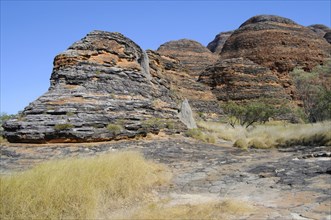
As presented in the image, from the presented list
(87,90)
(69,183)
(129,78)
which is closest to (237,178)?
(69,183)

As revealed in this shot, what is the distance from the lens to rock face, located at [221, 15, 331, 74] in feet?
171

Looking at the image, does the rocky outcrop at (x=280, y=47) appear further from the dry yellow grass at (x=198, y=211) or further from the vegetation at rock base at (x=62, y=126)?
the dry yellow grass at (x=198, y=211)

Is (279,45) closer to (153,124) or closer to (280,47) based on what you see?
Answer: (280,47)

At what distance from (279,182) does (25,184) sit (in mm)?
A: 4583

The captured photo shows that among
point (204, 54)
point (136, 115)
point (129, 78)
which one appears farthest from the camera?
point (204, 54)

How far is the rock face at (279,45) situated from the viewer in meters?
52.0

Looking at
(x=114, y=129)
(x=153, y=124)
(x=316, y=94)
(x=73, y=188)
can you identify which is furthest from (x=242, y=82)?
(x=73, y=188)

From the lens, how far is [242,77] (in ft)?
141

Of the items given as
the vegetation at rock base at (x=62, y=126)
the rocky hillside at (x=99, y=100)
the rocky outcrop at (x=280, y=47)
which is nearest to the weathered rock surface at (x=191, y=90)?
the rocky hillside at (x=99, y=100)

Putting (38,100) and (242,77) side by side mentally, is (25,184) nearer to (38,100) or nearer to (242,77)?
(38,100)

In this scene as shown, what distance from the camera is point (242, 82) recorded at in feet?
140

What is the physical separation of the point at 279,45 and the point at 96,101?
46976mm

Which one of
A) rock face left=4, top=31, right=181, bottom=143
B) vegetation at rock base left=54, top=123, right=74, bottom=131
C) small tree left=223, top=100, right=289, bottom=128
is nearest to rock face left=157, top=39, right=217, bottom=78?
small tree left=223, top=100, right=289, bottom=128

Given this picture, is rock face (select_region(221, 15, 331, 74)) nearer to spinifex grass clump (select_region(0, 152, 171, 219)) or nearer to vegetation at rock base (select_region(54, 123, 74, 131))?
vegetation at rock base (select_region(54, 123, 74, 131))
